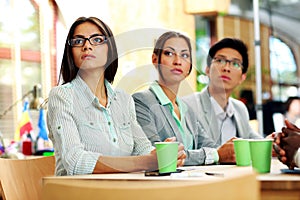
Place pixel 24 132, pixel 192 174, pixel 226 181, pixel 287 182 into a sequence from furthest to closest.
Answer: pixel 24 132, pixel 192 174, pixel 287 182, pixel 226 181

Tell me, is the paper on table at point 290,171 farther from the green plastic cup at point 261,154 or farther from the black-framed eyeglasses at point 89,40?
the black-framed eyeglasses at point 89,40

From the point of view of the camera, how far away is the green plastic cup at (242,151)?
2.08 m

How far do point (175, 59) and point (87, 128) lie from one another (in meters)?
0.46

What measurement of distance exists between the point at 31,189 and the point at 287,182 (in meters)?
0.98

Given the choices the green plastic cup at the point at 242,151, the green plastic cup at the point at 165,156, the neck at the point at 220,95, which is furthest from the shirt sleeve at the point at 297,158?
the neck at the point at 220,95

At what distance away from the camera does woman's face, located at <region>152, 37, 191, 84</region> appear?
233cm

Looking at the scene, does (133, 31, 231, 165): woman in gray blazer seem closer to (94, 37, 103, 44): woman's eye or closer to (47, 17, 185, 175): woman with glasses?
(47, 17, 185, 175): woman with glasses

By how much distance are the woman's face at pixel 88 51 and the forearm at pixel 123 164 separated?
0.36 metres

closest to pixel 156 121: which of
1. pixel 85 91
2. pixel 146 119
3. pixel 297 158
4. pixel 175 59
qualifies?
pixel 146 119

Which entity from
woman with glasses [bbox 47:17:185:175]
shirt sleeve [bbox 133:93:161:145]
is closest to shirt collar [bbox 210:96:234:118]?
shirt sleeve [bbox 133:93:161:145]

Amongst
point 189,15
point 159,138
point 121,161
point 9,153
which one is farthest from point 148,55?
point 189,15

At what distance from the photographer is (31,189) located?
2.23m

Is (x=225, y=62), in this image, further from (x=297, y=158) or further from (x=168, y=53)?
(x=297, y=158)

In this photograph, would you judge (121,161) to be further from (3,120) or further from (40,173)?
(3,120)
